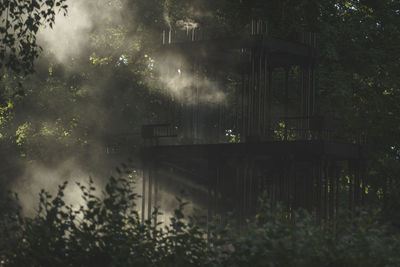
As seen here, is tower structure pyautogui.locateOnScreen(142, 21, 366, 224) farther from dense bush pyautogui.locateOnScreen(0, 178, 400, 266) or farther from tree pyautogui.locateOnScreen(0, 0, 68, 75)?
dense bush pyautogui.locateOnScreen(0, 178, 400, 266)

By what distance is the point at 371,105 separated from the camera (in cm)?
2969

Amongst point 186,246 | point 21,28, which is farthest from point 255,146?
point 186,246

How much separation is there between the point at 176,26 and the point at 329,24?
5.42m

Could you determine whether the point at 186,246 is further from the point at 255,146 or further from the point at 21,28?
the point at 255,146

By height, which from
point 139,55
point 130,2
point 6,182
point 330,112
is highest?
point 130,2

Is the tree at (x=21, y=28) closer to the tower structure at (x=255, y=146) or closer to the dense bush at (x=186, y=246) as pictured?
the dense bush at (x=186, y=246)

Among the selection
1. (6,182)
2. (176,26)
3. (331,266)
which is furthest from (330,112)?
(331,266)

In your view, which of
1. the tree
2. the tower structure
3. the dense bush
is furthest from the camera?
the tower structure

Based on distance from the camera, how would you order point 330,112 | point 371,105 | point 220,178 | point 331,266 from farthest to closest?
point 371,105, point 330,112, point 220,178, point 331,266

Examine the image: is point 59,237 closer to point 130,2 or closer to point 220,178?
point 220,178

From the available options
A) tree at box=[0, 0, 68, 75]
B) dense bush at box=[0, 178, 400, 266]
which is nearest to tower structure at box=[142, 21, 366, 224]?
tree at box=[0, 0, 68, 75]

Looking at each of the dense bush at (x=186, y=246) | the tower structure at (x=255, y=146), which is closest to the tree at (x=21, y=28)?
the dense bush at (x=186, y=246)

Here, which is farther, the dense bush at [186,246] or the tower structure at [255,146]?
the tower structure at [255,146]

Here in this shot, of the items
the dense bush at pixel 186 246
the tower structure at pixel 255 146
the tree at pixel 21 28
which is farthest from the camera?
the tower structure at pixel 255 146
